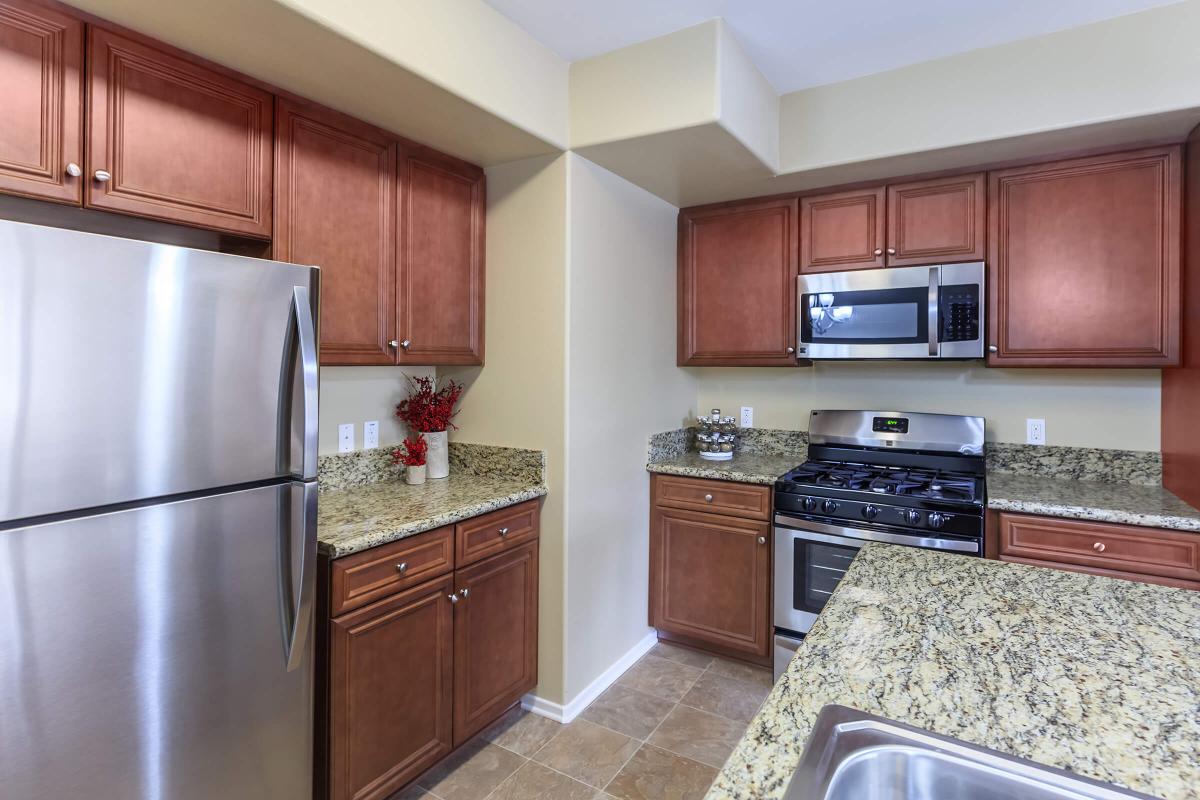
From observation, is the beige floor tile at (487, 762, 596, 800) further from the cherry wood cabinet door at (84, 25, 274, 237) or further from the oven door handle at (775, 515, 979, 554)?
the cherry wood cabinet door at (84, 25, 274, 237)

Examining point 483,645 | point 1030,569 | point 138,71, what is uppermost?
point 138,71

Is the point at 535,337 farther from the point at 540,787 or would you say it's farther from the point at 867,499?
the point at 540,787

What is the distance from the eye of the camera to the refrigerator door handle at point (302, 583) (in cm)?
161

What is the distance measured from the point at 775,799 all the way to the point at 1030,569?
3.57ft

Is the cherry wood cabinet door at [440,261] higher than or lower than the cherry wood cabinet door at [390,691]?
higher

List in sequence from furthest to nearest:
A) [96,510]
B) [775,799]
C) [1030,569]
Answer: [1030,569], [96,510], [775,799]

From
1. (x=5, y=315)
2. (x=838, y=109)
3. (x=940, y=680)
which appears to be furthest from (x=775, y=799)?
(x=838, y=109)

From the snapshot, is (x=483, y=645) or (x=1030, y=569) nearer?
(x=1030, y=569)

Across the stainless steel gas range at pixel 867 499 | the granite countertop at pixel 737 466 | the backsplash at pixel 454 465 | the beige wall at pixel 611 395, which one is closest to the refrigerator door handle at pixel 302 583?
the backsplash at pixel 454 465

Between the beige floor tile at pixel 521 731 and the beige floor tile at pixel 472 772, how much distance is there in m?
0.04

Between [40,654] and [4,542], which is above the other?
[4,542]

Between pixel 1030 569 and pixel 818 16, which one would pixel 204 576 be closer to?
pixel 1030 569

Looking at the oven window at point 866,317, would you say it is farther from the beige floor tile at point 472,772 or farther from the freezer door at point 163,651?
the freezer door at point 163,651

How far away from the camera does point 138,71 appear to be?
1599 millimetres
